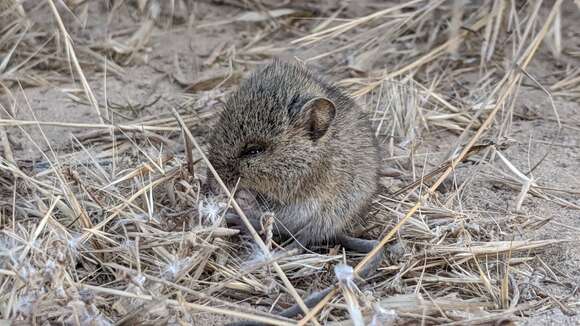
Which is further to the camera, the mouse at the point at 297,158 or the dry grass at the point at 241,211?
the mouse at the point at 297,158

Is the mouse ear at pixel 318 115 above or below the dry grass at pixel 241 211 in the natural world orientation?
above

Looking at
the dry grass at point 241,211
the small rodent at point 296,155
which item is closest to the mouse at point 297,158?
the small rodent at point 296,155

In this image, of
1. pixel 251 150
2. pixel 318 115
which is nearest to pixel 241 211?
pixel 251 150

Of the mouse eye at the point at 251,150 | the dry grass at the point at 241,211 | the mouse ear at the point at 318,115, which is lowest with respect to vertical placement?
the dry grass at the point at 241,211

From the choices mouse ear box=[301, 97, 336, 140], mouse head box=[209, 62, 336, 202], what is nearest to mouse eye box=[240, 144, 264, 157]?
mouse head box=[209, 62, 336, 202]

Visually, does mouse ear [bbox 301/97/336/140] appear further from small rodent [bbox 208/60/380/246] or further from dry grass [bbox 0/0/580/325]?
dry grass [bbox 0/0/580/325]

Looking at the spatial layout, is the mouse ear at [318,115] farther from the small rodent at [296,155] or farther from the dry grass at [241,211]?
the dry grass at [241,211]
